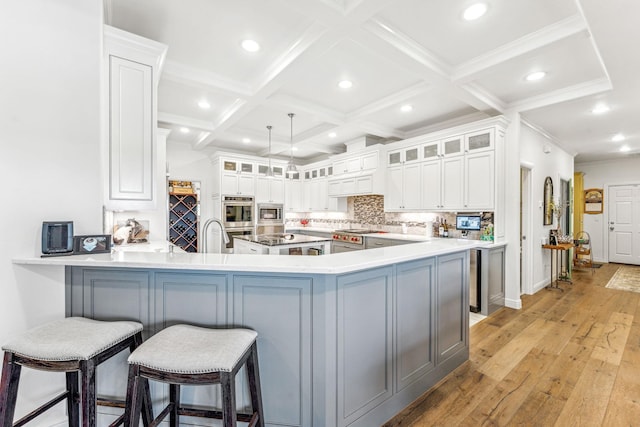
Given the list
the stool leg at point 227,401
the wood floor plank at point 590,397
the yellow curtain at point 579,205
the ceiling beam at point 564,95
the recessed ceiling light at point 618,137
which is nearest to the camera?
the stool leg at point 227,401

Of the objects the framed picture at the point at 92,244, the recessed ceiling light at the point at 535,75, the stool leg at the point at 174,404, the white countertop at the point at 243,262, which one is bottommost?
the stool leg at the point at 174,404

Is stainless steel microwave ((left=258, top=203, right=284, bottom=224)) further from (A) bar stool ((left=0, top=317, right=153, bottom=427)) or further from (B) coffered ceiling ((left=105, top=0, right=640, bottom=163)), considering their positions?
(A) bar stool ((left=0, top=317, right=153, bottom=427))

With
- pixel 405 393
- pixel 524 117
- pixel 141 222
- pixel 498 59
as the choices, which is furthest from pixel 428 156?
pixel 141 222

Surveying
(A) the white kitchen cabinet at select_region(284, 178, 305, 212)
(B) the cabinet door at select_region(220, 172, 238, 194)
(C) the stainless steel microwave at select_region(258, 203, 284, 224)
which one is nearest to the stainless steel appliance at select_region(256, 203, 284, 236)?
(C) the stainless steel microwave at select_region(258, 203, 284, 224)

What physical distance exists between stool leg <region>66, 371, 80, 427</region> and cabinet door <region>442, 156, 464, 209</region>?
4.31m

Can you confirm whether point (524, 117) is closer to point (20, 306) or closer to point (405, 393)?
point (405, 393)

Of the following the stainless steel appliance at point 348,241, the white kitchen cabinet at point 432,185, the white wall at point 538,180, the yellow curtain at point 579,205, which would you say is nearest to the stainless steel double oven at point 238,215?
the stainless steel appliance at point 348,241

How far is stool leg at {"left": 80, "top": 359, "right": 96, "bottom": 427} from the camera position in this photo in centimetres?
124

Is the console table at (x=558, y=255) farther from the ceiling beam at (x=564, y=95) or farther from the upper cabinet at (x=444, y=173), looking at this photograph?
the ceiling beam at (x=564, y=95)

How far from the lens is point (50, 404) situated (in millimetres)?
1439

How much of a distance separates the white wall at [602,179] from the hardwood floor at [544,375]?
4544 mm

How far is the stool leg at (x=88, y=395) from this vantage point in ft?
4.06

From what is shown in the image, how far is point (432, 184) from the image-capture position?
4.43 metres

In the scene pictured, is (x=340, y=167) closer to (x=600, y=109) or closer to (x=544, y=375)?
(x=600, y=109)
